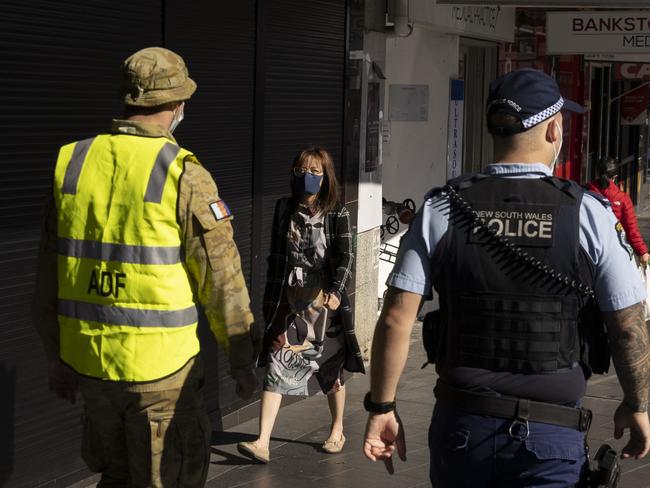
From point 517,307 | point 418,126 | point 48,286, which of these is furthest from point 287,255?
point 418,126

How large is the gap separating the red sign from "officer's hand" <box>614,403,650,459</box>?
2050 cm

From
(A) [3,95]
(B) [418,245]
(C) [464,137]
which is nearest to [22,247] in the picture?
(A) [3,95]

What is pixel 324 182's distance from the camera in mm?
6809

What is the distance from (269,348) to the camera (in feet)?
22.9

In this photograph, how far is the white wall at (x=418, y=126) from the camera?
11.0 m

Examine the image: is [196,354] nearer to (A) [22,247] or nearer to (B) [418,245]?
(B) [418,245]

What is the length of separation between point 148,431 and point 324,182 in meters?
3.08

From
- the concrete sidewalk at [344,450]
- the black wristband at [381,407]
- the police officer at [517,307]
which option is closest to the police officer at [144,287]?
Answer: the black wristband at [381,407]

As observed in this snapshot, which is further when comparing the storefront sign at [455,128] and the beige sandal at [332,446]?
the storefront sign at [455,128]

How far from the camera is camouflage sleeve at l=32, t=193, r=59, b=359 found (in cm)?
414

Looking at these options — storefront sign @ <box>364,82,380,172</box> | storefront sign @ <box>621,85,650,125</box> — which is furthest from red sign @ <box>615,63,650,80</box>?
storefront sign @ <box>364,82,380,172</box>

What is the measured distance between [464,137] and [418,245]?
388 inches

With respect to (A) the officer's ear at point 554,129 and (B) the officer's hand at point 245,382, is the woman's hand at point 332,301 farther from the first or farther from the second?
(A) the officer's ear at point 554,129

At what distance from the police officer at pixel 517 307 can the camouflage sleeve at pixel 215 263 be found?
0.51 meters
